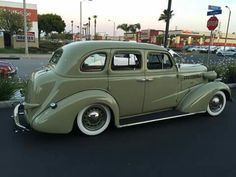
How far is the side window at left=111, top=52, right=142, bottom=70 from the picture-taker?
4.90 metres

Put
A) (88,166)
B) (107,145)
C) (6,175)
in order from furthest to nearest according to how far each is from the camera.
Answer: (107,145) → (88,166) → (6,175)

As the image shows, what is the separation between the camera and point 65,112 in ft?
14.3

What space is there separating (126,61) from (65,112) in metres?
1.56

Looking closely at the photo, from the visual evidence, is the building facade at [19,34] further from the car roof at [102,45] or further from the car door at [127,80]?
the car door at [127,80]

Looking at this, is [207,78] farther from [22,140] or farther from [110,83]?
[22,140]

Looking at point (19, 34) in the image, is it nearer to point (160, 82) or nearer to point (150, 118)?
point (160, 82)

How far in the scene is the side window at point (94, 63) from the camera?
15.3 feet

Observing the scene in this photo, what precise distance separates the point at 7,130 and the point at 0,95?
72.0 inches

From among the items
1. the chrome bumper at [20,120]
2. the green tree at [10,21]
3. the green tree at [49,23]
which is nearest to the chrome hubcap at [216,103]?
the chrome bumper at [20,120]

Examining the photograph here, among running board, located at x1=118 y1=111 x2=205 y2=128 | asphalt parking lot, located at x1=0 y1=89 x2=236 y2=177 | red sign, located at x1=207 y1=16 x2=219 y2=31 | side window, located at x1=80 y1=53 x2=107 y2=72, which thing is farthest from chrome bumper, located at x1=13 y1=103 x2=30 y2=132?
red sign, located at x1=207 y1=16 x2=219 y2=31

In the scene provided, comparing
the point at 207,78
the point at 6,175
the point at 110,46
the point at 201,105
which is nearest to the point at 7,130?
the point at 6,175

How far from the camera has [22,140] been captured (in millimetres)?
4445

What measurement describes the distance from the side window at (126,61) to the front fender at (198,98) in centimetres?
138

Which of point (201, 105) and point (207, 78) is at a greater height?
point (207, 78)
